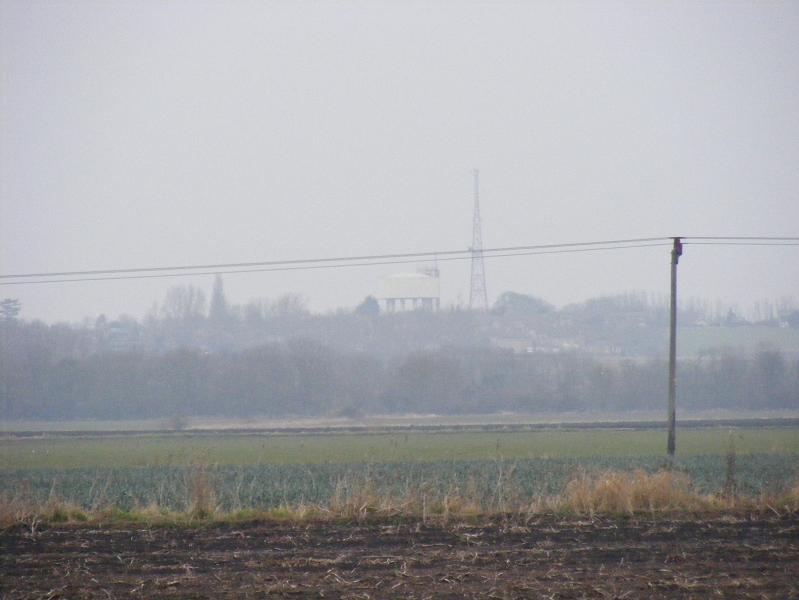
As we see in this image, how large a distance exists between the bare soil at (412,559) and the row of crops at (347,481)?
1959mm

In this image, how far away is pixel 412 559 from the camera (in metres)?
12.2

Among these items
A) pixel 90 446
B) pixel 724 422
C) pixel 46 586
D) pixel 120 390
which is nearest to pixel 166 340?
pixel 120 390

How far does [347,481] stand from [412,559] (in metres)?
8.33

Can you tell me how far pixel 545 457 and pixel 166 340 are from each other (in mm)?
68888

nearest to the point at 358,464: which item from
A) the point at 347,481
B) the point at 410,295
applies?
the point at 347,481

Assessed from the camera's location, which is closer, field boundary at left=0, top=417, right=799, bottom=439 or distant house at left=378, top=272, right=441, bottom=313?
field boundary at left=0, top=417, right=799, bottom=439

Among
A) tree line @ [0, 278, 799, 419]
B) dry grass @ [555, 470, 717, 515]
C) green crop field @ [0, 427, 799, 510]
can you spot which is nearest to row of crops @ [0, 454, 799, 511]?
green crop field @ [0, 427, 799, 510]

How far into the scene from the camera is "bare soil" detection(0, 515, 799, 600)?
10930 mm

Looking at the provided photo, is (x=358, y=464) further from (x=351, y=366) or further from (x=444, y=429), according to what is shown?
(x=351, y=366)

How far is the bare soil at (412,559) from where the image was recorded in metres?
10.9

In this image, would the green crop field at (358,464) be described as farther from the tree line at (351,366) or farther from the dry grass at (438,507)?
the tree line at (351,366)

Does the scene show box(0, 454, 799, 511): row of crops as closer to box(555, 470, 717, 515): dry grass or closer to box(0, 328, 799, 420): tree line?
box(555, 470, 717, 515): dry grass

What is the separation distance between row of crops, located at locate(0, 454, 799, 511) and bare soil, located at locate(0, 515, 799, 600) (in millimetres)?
1959

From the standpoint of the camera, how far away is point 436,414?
72.6 metres
